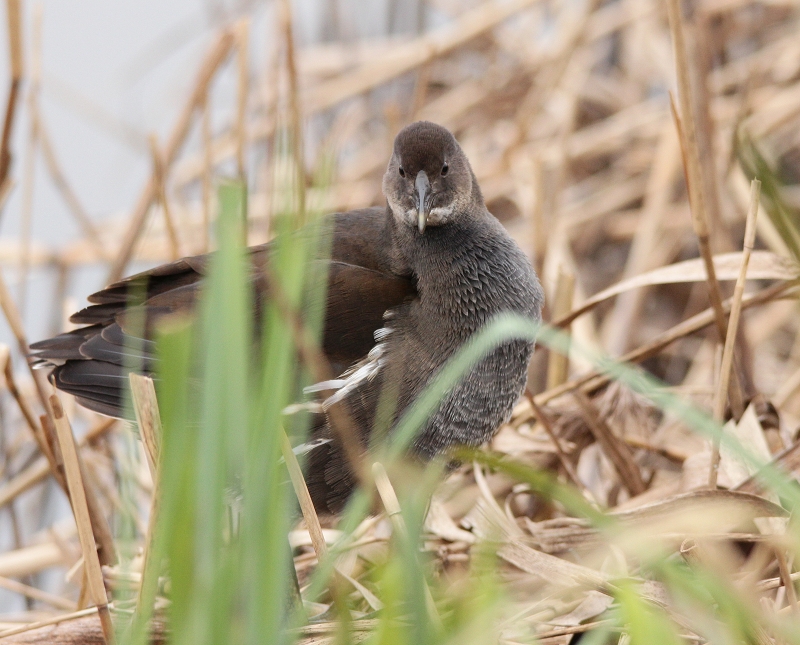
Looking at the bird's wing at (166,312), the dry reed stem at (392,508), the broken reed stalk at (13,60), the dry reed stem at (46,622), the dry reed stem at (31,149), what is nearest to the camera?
the dry reed stem at (392,508)

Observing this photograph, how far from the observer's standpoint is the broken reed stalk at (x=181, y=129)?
109 inches

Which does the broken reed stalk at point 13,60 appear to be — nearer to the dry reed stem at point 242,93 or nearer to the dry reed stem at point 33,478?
the dry reed stem at point 242,93

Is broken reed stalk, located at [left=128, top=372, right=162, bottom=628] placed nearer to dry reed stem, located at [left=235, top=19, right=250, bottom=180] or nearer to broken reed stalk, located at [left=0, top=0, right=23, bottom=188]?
broken reed stalk, located at [left=0, top=0, right=23, bottom=188]

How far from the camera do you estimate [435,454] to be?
212 cm

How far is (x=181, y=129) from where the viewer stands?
2893mm

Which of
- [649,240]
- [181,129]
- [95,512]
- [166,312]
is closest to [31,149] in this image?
[181,129]

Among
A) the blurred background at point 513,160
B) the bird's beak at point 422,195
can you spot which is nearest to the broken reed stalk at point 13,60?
the blurred background at point 513,160

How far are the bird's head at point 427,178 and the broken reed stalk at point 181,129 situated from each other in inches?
33.0

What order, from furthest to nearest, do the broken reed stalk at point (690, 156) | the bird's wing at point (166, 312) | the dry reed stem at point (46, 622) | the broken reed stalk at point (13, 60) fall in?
the broken reed stalk at point (13, 60) → the bird's wing at point (166, 312) → the broken reed stalk at point (690, 156) → the dry reed stem at point (46, 622)

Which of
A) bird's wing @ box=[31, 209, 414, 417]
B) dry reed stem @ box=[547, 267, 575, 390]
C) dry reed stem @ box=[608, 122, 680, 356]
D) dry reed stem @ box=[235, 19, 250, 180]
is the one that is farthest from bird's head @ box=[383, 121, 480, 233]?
dry reed stem @ box=[608, 122, 680, 356]

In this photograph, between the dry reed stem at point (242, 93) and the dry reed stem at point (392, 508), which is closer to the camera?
the dry reed stem at point (392, 508)

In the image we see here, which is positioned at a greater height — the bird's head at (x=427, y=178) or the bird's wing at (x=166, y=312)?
the bird's head at (x=427, y=178)

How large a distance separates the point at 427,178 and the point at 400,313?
30 cm

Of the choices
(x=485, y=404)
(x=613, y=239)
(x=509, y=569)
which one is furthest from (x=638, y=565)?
(x=613, y=239)
